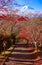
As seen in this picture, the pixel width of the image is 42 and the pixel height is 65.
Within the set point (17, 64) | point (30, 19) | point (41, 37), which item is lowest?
point (17, 64)

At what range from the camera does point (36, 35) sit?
39500 mm

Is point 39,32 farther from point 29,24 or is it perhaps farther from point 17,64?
point 17,64

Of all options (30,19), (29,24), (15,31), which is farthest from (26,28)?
(15,31)

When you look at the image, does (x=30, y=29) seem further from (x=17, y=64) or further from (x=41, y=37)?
(x=17, y=64)

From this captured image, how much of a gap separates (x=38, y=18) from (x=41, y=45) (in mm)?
9616

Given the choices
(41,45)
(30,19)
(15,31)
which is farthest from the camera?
(15,31)

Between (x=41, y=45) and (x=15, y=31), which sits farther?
(x=15, y=31)

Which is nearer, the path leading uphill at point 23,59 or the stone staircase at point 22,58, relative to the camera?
the path leading uphill at point 23,59

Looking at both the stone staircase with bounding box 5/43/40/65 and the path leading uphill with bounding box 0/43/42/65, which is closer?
the path leading uphill with bounding box 0/43/42/65

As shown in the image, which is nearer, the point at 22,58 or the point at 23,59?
the point at 23,59

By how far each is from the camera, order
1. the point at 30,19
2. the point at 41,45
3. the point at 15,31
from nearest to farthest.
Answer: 1. the point at 30,19
2. the point at 41,45
3. the point at 15,31

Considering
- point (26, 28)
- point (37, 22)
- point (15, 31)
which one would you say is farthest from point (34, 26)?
point (15, 31)

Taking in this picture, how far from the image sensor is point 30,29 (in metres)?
40.4

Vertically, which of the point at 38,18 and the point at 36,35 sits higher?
the point at 38,18
